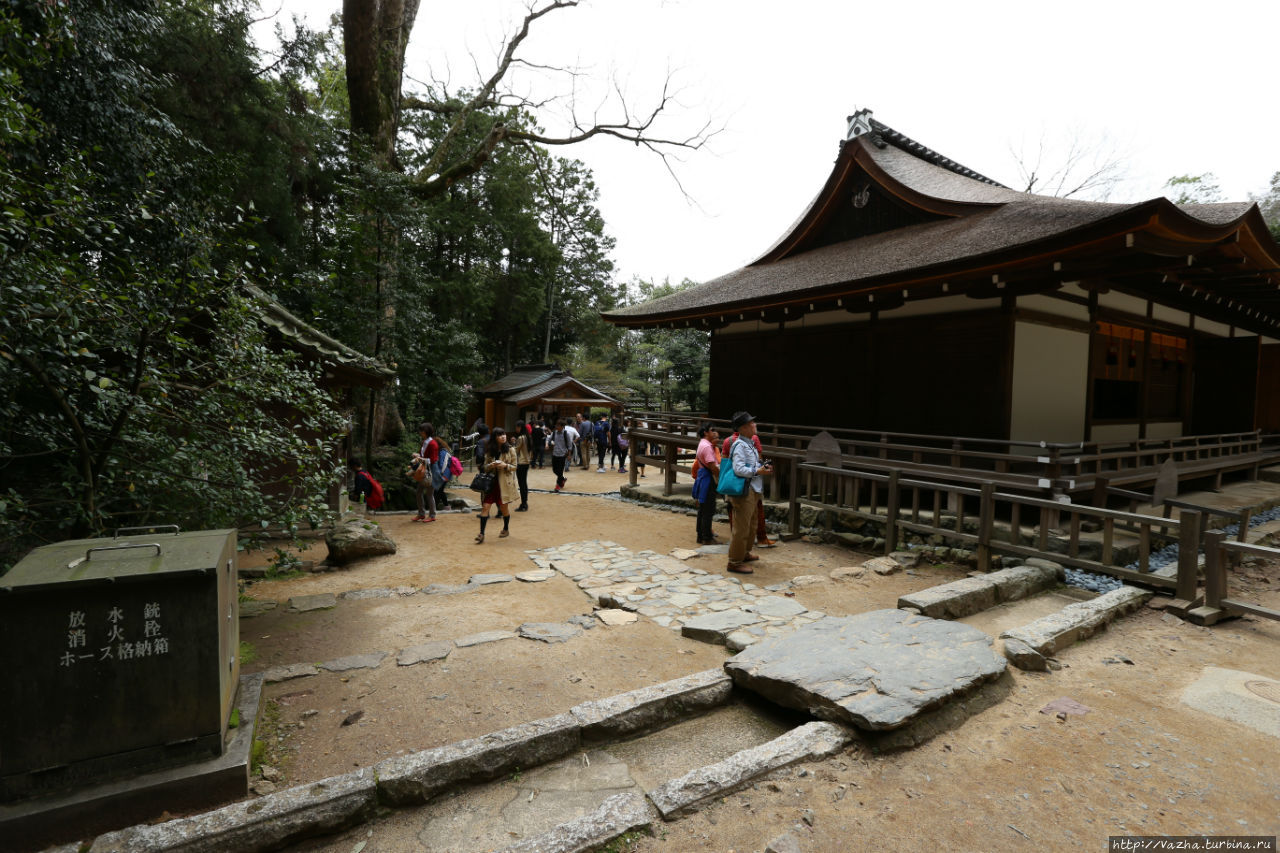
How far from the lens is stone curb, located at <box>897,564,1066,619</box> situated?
484cm

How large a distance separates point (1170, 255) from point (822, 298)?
4.46 m

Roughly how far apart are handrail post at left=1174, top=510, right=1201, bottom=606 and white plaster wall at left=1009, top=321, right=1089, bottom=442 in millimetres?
3520

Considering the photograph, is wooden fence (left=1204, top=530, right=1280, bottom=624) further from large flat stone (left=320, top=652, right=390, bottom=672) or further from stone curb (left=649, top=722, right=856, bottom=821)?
large flat stone (left=320, top=652, right=390, bottom=672)

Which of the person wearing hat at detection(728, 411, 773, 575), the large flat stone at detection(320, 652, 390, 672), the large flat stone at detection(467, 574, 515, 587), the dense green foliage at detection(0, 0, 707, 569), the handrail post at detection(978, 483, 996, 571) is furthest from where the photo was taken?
the large flat stone at detection(467, 574, 515, 587)

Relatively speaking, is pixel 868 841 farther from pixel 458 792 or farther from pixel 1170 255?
pixel 1170 255

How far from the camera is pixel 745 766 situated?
2.87 metres

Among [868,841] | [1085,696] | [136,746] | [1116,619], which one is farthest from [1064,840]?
[136,746]

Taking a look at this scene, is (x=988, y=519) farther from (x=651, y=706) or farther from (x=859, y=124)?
(x=859, y=124)

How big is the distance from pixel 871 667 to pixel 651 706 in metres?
1.49

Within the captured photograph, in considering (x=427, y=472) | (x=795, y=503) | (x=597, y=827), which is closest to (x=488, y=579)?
(x=427, y=472)

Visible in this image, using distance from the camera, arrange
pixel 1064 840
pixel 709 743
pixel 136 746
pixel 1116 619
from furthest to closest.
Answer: pixel 1116 619, pixel 709 743, pixel 136 746, pixel 1064 840

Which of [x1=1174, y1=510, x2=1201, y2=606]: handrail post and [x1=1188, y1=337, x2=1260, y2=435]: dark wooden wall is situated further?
[x1=1188, y1=337, x2=1260, y2=435]: dark wooden wall

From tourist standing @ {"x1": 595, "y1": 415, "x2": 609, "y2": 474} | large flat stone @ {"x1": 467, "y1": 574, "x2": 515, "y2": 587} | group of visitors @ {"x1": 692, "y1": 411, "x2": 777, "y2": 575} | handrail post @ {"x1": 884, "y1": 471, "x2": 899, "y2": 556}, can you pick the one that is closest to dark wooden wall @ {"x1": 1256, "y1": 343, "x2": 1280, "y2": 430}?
handrail post @ {"x1": 884, "y1": 471, "x2": 899, "y2": 556}

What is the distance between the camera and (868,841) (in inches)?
96.5
